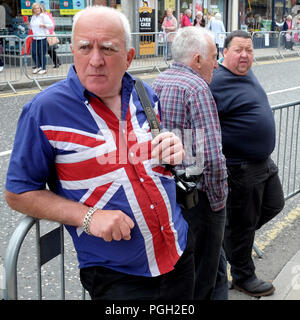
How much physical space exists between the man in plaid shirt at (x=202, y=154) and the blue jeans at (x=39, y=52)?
384 inches

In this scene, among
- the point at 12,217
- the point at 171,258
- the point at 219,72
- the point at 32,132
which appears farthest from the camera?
the point at 12,217

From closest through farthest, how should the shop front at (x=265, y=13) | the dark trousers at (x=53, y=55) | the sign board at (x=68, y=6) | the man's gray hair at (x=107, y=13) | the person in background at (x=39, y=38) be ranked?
1. the man's gray hair at (x=107, y=13)
2. the person in background at (x=39, y=38)
3. the dark trousers at (x=53, y=55)
4. the sign board at (x=68, y=6)
5. the shop front at (x=265, y=13)

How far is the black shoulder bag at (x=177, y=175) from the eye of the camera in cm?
190

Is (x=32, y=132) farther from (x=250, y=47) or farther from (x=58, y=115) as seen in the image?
(x=250, y=47)

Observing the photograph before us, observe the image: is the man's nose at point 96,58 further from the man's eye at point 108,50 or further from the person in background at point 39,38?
the person in background at point 39,38

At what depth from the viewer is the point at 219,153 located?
262 cm

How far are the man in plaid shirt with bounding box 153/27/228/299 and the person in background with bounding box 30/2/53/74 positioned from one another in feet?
31.1

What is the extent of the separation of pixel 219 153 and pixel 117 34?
1060 millimetres

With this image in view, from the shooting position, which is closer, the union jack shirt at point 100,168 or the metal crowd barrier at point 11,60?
the union jack shirt at point 100,168

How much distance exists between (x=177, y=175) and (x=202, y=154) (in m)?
0.68

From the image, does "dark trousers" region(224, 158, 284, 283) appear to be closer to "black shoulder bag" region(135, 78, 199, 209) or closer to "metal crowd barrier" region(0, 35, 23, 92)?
"black shoulder bag" region(135, 78, 199, 209)

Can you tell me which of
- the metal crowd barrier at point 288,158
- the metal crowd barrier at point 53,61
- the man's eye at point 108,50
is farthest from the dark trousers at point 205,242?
the metal crowd barrier at point 53,61

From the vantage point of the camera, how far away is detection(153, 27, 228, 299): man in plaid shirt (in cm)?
259

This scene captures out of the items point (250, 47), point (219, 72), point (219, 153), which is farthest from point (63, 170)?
point (250, 47)
